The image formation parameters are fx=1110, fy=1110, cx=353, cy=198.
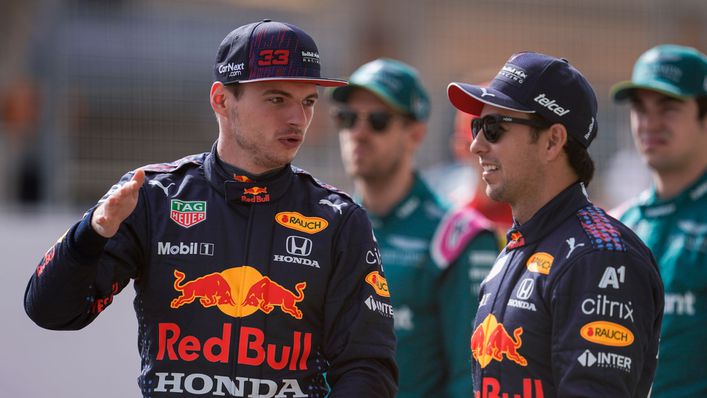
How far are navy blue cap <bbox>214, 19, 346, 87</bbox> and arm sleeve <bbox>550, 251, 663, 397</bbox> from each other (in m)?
0.92

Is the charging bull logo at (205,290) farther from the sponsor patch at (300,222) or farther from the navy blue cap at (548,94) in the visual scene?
the navy blue cap at (548,94)

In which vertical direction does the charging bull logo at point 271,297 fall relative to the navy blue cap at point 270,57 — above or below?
below

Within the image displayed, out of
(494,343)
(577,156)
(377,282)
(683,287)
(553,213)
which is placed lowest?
(683,287)

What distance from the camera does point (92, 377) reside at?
6941mm

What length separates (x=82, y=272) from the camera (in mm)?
2902

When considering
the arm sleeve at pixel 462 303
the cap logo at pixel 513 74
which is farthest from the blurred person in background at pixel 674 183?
the cap logo at pixel 513 74

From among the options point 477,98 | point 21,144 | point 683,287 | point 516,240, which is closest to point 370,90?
point 683,287

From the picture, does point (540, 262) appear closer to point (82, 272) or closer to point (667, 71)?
point (82, 272)

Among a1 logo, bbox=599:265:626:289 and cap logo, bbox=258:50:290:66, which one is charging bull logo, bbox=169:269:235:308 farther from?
a1 logo, bbox=599:265:626:289

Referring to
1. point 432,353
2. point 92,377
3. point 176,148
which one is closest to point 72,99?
point 176,148

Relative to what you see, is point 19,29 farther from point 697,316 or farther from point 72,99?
point 697,316

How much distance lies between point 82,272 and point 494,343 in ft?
3.76

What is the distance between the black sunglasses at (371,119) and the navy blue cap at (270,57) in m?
1.99

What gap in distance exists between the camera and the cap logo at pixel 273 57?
3.13 metres
